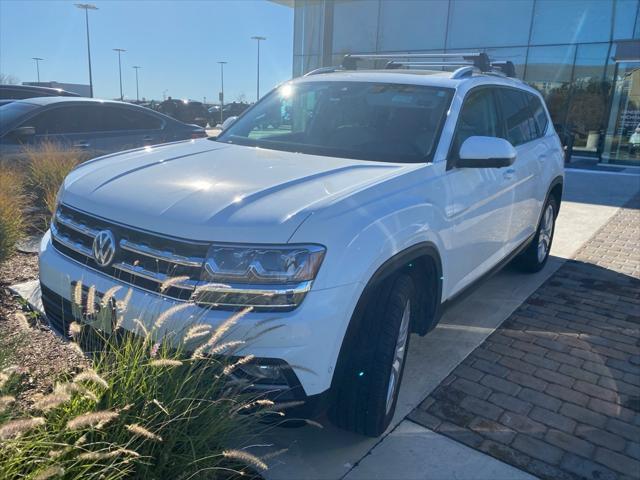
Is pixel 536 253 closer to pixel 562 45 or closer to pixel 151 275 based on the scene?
pixel 151 275

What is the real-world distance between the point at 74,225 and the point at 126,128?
629 centimetres

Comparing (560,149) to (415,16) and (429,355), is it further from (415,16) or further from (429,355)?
(415,16)

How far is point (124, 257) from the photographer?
2.57m

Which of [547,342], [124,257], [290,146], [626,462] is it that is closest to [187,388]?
[124,257]

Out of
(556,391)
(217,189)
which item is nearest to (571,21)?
(556,391)

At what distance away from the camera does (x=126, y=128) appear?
871 cm

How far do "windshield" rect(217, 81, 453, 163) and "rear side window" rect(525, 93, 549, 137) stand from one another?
6.86 ft

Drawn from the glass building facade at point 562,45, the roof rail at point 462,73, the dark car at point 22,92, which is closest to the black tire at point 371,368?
the roof rail at point 462,73

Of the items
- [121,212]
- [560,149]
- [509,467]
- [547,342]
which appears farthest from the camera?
[560,149]

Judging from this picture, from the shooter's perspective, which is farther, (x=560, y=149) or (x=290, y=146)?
(x=560, y=149)

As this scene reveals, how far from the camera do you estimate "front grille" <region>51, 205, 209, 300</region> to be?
235 cm

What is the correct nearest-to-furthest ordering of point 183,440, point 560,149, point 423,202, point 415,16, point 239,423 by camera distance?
point 183,440, point 239,423, point 423,202, point 560,149, point 415,16

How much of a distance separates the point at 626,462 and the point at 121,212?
9.19 feet

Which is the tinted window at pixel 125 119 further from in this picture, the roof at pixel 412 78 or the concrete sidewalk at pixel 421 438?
the roof at pixel 412 78
